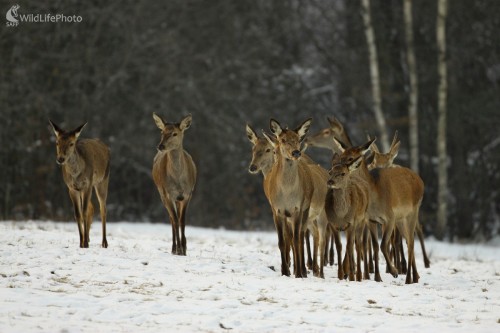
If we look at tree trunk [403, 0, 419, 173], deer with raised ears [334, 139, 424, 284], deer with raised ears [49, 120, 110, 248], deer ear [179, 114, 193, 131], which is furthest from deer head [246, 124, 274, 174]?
tree trunk [403, 0, 419, 173]

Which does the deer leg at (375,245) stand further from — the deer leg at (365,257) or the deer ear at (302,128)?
the deer ear at (302,128)

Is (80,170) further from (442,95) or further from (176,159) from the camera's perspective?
(442,95)

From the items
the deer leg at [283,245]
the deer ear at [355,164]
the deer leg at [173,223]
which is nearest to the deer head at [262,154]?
the deer leg at [173,223]

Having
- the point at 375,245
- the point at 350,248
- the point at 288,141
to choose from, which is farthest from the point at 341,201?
the point at 375,245

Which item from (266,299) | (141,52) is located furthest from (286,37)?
(266,299)

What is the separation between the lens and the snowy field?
9.52 m

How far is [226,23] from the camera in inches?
1324

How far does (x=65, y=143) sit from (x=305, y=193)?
3.99 m

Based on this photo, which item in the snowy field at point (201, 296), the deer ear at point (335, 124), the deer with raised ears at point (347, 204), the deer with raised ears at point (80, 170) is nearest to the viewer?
the snowy field at point (201, 296)

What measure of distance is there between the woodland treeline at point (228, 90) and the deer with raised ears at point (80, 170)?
956cm

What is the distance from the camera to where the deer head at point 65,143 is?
47.6ft

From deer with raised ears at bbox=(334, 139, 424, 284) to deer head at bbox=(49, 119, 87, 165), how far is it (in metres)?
4.24

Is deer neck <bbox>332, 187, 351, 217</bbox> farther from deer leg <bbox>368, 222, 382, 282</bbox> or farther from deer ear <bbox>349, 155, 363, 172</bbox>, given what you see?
deer leg <bbox>368, 222, 382, 282</bbox>

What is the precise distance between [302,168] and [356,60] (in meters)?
19.9
